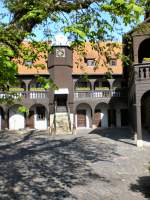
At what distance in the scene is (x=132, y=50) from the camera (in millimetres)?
25234

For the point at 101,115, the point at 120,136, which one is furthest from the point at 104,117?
the point at 120,136

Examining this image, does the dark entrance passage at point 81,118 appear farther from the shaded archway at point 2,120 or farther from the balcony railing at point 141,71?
the balcony railing at point 141,71

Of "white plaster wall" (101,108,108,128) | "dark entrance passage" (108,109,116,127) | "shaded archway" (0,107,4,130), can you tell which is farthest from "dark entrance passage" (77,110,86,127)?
"shaded archway" (0,107,4,130)

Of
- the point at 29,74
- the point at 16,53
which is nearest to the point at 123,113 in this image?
the point at 29,74

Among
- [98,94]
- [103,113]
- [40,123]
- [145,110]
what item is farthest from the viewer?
[103,113]

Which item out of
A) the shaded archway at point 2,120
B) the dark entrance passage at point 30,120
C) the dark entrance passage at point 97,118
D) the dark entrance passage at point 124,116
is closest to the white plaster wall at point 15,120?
the dark entrance passage at point 30,120

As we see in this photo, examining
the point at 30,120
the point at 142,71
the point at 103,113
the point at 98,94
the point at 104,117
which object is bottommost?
the point at 30,120

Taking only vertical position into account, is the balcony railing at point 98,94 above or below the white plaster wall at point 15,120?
above

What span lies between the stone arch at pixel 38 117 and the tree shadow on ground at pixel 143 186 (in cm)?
2815

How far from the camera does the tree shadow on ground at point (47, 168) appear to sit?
13.2 m

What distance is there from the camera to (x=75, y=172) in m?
16.4

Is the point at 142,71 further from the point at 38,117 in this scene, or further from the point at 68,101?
the point at 38,117

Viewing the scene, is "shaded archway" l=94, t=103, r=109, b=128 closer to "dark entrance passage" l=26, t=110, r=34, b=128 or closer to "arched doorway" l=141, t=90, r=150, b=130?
"dark entrance passage" l=26, t=110, r=34, b=128

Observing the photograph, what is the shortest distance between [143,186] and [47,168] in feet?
17.2
